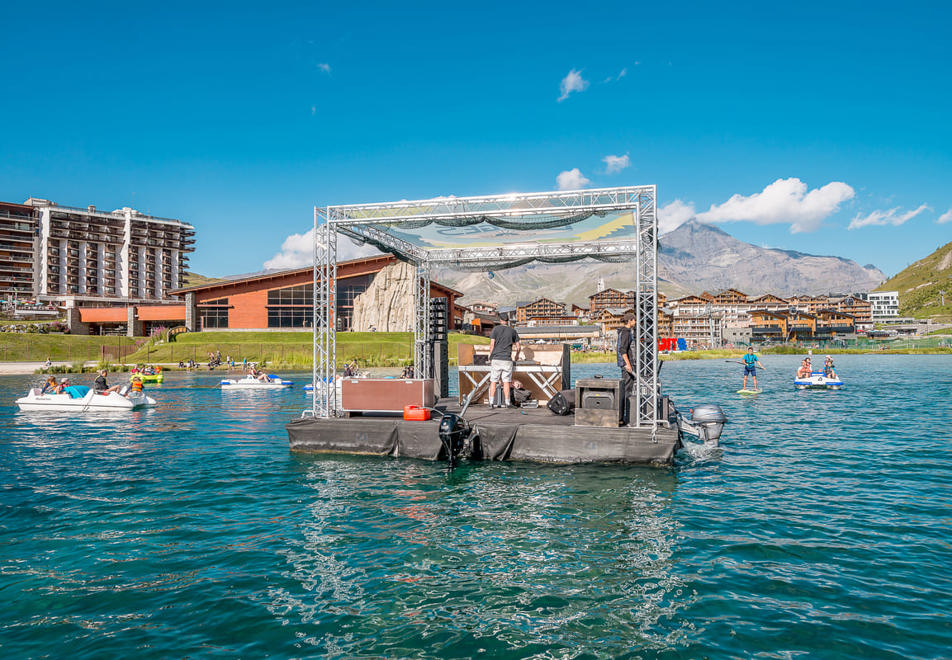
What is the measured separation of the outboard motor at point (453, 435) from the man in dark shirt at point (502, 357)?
2.89m

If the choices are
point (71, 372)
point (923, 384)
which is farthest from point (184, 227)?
point (923, 384)

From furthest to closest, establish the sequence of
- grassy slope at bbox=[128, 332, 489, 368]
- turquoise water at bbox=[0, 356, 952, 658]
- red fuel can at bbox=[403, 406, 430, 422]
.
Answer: grassy slope at bbox=[128, 332, 489, 368], red fuel can at bbox=[403, 406, 430, 422], turquoise water at bbox=[0, 356, 952, 658]

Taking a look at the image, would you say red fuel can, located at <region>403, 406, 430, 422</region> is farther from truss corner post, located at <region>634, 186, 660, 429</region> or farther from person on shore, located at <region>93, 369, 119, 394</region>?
person on shore, located at <region>93, 369, 119, 394</region>

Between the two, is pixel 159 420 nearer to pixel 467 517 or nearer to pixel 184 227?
pixel 467 517

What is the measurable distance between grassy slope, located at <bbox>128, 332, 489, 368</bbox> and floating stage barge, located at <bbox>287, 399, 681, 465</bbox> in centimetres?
4523

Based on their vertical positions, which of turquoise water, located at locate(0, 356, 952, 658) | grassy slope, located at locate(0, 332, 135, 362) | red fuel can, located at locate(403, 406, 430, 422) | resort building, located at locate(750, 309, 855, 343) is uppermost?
resort building, located at locate(750, 309, 855, 343)

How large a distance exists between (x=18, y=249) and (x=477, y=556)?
15158cm

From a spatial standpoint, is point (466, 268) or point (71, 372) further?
point (71, 372)

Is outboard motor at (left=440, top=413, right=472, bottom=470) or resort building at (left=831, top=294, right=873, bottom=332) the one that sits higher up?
resort building at (left=831, top=294, right=873, bottom=332)

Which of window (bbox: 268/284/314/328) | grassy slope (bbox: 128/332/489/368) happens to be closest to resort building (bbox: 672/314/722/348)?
grassy slope (bbox: 128/332/489/368)

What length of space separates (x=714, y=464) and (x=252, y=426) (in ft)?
56.1

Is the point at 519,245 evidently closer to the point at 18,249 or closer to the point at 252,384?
the point at 252,384

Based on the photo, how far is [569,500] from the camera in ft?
35.9

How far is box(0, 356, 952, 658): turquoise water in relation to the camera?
6043 millimetres
